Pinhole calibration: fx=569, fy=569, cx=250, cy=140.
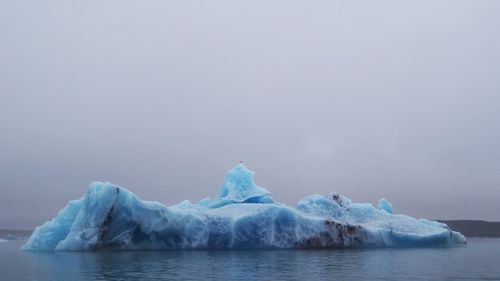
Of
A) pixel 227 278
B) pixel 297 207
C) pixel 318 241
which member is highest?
pixel 297 207

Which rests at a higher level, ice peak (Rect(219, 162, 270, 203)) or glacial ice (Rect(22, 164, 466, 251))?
→ ice peak (Rect(219, 162, 270, 203))

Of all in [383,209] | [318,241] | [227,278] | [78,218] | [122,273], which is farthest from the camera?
[383,209]

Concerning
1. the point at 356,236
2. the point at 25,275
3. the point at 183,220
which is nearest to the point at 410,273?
the point at 25,275

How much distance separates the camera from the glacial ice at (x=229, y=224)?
958 inches

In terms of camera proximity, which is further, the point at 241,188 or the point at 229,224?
the point at 241,188

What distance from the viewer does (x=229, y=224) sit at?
→ 85.1 feet

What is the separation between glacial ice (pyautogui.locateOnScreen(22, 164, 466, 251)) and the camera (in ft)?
79.8

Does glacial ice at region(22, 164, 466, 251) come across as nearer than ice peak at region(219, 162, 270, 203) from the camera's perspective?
Yes

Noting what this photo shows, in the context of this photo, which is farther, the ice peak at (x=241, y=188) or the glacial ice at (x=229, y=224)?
the ice peak at (x=241, y=188)

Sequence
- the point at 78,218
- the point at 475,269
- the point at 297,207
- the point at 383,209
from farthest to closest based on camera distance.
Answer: the point at 383,209, the point at 297,207, the point at 78,218, the point at 475,269

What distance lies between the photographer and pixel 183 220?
2531 cm

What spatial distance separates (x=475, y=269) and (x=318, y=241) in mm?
11713

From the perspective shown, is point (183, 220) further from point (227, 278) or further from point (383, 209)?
point (383, 209)

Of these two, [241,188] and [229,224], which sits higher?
[241,188]
